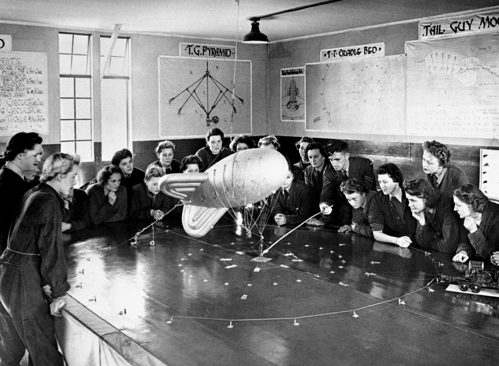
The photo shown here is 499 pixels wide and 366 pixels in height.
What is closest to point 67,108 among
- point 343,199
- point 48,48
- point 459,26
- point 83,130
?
point 83,130

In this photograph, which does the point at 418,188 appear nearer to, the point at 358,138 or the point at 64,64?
the point at 358,138

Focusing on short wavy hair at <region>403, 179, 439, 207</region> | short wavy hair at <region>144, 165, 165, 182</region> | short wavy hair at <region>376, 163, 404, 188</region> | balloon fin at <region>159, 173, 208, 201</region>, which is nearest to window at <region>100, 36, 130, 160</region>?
short wavy hair at <region>144, 165, 165, 182</region>

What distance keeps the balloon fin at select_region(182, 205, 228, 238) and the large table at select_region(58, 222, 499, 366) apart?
42 cm

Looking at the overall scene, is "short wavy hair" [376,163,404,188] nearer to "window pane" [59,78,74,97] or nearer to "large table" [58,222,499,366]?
"large table" [58,222,499,366]

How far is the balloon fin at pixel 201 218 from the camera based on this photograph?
355 centimetres

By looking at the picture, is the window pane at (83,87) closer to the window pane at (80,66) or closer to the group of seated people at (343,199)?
the window pane at (80,66)

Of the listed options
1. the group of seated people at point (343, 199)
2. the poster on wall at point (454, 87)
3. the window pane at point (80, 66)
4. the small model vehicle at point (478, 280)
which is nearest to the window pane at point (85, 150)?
the window pane at point (80, 66)

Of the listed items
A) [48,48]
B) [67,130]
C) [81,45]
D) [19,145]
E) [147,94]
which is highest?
[81,45]

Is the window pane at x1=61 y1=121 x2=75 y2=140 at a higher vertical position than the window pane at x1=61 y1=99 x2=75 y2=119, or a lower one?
lower

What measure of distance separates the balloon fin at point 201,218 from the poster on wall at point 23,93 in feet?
16.1

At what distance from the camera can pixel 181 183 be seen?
3299mm

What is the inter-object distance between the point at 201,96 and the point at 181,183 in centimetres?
618

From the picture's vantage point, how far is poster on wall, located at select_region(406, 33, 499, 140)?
662 cm

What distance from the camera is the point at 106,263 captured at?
14.4ft
